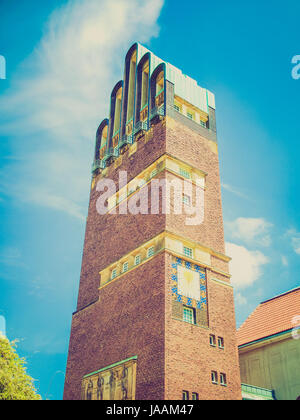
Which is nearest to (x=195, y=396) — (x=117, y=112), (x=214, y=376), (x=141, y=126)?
(x=214, y=376)

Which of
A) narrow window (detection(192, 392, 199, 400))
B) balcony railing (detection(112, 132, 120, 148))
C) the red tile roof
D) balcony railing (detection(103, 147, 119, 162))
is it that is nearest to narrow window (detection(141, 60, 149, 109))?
balcony railing (detection(112, 132, 120, 148))

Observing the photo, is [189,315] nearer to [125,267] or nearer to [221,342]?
[221,342]

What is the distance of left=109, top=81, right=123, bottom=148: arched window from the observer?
40.9 m

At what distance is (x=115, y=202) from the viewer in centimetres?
3656

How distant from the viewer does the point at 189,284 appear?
1129 inches

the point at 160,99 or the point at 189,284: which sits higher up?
the point at 160,99

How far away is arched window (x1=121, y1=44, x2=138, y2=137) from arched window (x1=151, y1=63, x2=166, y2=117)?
343cm

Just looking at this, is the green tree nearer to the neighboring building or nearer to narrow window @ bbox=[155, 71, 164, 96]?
the neighboring building

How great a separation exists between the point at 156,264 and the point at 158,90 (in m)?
14.8

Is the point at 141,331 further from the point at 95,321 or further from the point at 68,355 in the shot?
the point at 68,355

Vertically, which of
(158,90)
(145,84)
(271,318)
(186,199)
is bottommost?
(271,318)

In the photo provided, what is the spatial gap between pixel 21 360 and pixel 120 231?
10.6 meters

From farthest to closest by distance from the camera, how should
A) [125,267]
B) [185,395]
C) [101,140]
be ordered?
[101,140] < [125,267] < [185,395]
